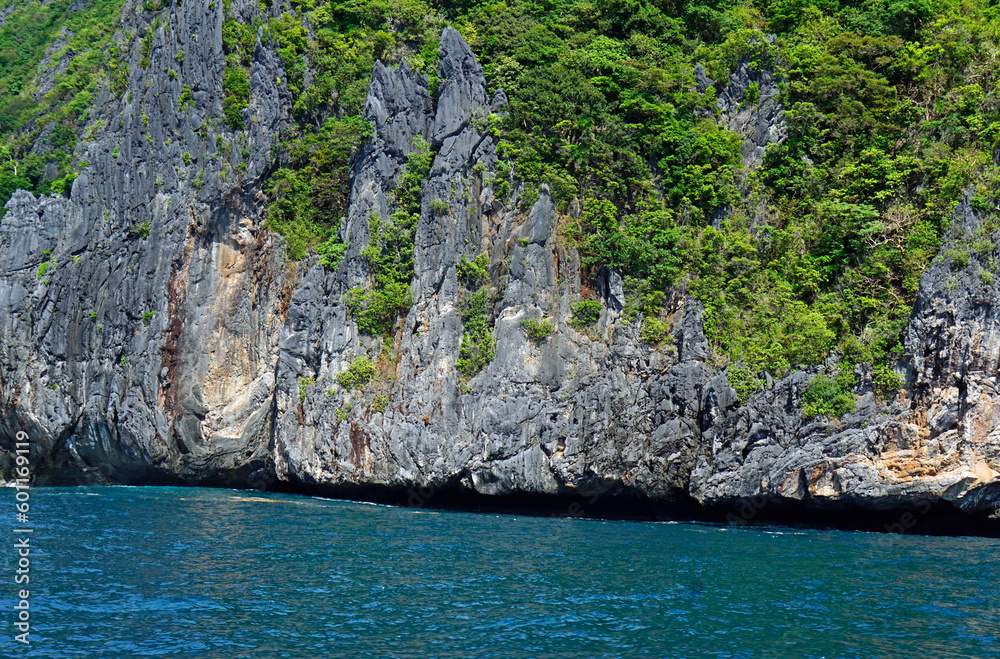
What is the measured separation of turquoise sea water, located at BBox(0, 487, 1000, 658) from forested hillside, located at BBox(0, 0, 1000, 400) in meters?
7.95

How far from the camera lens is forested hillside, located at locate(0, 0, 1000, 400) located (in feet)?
88.5

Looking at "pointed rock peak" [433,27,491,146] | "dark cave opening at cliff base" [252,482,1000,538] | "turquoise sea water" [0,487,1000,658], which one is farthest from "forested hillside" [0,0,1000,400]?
"turquoise sea water" [0,487,1000,658]

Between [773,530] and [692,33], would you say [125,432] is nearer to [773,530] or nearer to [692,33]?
[773,530]

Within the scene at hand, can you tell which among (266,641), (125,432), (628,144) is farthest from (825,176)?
(125,432)

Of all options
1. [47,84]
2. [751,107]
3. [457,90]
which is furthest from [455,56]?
[47,84]

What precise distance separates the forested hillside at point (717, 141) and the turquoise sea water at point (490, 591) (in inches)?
313

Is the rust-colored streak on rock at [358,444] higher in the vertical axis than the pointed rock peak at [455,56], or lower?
lower

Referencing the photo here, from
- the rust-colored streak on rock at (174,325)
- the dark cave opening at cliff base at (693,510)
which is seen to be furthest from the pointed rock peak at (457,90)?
the dark cave opening at cliff base at (693,510)

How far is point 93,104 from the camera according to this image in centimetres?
4512

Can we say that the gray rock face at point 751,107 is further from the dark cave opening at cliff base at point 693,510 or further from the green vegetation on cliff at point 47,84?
the green vegetation on cliff at point 47,84

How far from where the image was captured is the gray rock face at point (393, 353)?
24.6 meters

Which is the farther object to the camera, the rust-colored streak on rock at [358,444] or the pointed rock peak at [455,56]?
the pointed rock peak at [455,56]

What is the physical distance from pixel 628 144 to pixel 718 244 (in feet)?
19.2

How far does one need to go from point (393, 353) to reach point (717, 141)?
51.9 feet
